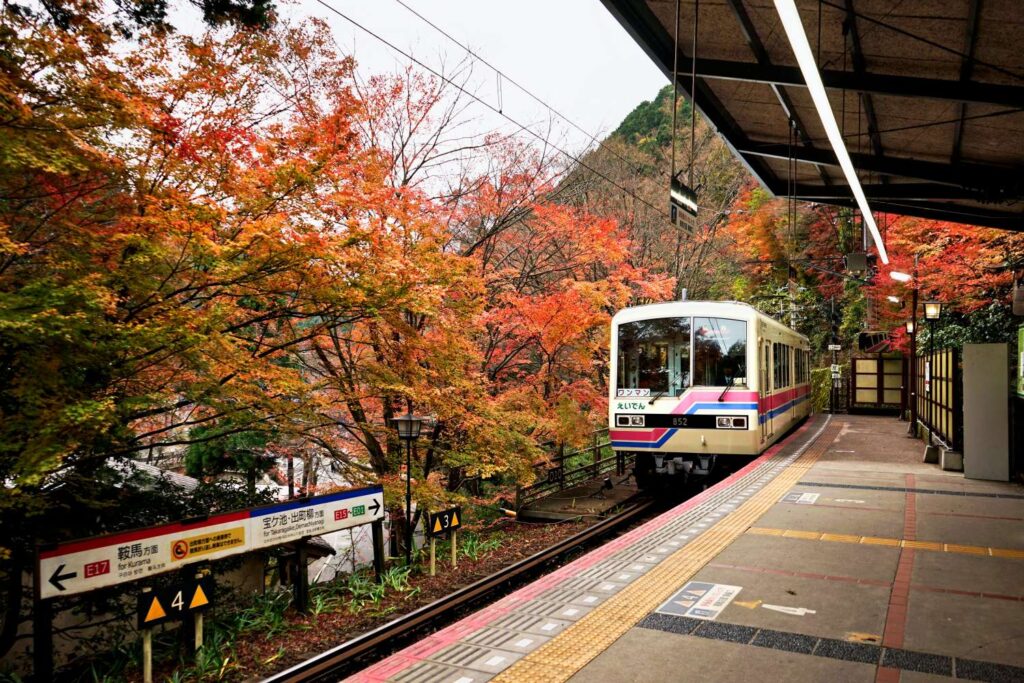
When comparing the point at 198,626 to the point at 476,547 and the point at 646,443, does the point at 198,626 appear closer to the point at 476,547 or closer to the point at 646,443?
the point at 476,547

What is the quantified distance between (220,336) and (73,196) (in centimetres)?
176

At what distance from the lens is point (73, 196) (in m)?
6.18

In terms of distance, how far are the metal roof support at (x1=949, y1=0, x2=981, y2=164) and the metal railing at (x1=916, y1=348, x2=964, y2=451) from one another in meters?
4.43

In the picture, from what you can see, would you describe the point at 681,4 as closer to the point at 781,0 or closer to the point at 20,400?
the point at 781,0

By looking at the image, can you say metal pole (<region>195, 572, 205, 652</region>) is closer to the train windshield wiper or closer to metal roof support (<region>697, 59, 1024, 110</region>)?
the train windshield wiper

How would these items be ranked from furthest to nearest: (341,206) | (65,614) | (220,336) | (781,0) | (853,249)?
(853,249), (65,614), (341,206), (220,336), (781,0)

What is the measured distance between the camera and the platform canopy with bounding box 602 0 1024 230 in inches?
229

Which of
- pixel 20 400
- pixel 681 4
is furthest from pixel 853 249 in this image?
pixel 20 400

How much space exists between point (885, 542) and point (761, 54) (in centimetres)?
489

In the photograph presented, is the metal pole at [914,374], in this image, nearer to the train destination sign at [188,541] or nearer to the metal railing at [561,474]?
the metal railing at [561,474]

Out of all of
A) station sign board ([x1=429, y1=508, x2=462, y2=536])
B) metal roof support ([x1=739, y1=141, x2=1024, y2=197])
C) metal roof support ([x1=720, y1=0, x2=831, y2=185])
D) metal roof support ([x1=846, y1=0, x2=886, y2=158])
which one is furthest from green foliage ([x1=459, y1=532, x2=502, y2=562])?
metal roof support ([x1=846, y1=0, x2=886, y2=158])

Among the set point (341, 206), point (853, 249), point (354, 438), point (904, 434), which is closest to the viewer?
point (341, 206)

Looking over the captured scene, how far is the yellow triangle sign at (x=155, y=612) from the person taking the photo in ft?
19.5

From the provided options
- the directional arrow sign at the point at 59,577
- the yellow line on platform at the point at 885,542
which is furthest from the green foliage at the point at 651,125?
the directional arrow sign at the point at 59,577
